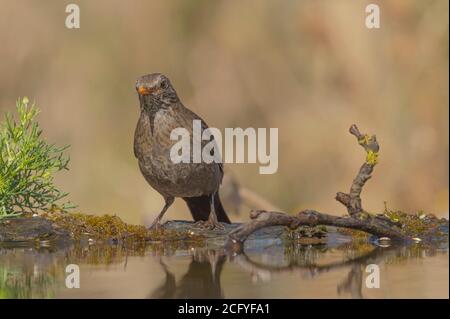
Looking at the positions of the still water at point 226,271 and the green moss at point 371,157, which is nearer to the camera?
the still water at point 226,271

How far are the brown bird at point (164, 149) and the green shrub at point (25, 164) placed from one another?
913 millimetres

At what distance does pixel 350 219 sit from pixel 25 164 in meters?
2.48

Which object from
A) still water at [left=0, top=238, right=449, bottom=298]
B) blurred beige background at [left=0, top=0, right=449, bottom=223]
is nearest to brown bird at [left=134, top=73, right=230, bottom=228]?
still water at [left=0, top=238, right=449, bottom=298]

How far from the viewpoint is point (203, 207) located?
8.81 m

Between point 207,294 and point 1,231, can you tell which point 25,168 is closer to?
point 1,231

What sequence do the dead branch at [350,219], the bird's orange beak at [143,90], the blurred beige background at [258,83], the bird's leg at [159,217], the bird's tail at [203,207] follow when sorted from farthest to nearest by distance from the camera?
1. the blurred beige background at [258,83]
2. the bird's tail at [203,207]
3. the bird's orange beak at [143,90]
4. the bird's leg at [159,217]
5. the dead branch at [350,219]

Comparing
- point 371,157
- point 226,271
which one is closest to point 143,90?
point 371,157

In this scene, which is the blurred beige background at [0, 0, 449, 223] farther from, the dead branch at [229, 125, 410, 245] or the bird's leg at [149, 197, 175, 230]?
the dead branch at [229, 125, 410, 245]

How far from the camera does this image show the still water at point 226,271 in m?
5.16

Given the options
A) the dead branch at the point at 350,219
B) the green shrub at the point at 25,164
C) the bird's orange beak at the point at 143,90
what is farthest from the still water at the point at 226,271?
the bird's orange beak at the point at 143,90

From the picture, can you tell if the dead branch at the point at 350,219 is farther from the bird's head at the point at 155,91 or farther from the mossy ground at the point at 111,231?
the bird's head at the point at 155,91

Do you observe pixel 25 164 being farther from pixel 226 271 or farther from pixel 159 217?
pixel 226 271

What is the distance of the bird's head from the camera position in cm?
794

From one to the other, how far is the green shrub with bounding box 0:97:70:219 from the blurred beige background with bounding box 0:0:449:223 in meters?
2.63
